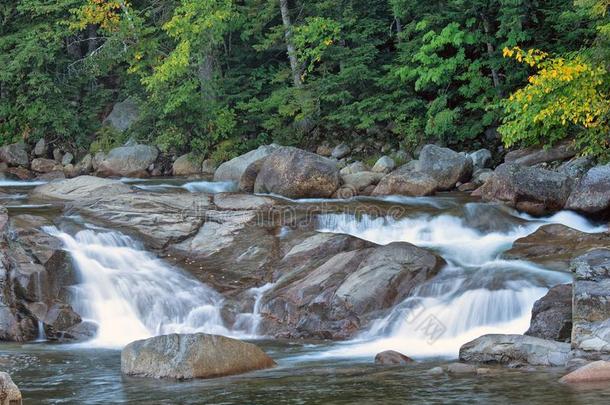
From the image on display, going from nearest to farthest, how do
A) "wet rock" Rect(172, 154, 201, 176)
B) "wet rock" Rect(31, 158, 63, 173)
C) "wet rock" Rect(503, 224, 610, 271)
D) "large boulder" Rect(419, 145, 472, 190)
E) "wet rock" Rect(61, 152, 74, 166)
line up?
1. "wet rock" Rect(503, 224, 610, 271)
2. "large boulder" Rect(419, 145, 472, 190)
3. "wet rock" Rect(172, 154, 201, 176)
4. "wet rock" Rect(31, 158, 63, 173)
5. "wet rock" Rect(61, 152, 74, 166)

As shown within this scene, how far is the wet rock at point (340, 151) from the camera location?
23827mm

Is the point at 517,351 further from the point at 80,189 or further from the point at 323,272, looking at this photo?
the point at 80,189

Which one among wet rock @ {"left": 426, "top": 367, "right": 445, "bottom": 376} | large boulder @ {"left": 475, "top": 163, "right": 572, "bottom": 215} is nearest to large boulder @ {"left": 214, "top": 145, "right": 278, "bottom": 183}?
large boulder @ {"left": 475, "top": 163, "right": 572, "bottom": 215}

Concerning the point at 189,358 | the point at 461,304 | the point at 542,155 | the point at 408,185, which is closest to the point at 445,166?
the point at 408,185

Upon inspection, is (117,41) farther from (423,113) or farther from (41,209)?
(41,209)

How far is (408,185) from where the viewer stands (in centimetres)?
1852

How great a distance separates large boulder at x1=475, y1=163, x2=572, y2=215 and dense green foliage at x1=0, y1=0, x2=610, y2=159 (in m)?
2.09

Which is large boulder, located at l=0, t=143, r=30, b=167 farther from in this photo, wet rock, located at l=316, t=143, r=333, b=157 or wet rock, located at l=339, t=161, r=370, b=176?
wet rock, located at l=339, t=161, r=370, b=176

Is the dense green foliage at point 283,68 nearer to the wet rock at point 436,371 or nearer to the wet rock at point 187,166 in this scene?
the wet rock at point 187,166

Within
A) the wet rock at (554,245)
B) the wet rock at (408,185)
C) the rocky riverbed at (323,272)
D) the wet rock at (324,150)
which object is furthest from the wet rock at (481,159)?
the wet rock at (554,245)

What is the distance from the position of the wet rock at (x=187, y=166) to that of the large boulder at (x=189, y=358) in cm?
1554

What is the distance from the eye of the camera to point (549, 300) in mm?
10930

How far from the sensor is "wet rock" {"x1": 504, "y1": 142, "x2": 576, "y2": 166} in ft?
63.4

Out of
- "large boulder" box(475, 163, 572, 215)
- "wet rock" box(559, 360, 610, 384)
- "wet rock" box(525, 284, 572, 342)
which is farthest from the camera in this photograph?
"large boulder" box(475, 163, 572, 215)
